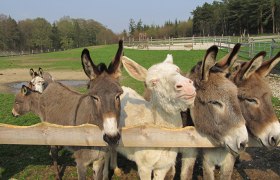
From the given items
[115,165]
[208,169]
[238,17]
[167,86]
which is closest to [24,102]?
[115,165]

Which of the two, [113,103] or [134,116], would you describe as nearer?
[113,103]

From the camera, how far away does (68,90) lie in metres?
6.66

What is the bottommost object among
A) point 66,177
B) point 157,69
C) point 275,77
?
point 66,177

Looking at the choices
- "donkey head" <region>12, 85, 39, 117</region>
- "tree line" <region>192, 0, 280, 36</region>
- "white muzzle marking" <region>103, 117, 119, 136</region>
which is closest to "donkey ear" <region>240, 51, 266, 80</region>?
"white muzzle marking" <region>103, 117, 119, 136</region>

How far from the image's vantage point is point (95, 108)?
3.65m

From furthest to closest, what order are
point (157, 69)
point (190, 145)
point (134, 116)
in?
1. point (134, 116)
2. point (157, 69)
3. point (190, 145)

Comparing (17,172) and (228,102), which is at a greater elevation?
(228,102)

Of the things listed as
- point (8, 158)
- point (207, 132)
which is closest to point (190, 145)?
point (207, 132)

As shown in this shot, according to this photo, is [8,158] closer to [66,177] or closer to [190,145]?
[66,177]

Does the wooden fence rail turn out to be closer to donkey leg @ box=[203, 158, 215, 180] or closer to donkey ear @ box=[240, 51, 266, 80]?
donkey leg @ box=[203, 158, 215, 180]

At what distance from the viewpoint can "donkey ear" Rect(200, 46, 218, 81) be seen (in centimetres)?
334

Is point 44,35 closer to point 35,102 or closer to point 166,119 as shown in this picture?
point 35,102

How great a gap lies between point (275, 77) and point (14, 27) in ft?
341

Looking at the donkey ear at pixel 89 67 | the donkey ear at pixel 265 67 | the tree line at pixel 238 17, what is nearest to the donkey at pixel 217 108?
A: the donkey ear at pixel 265 67
